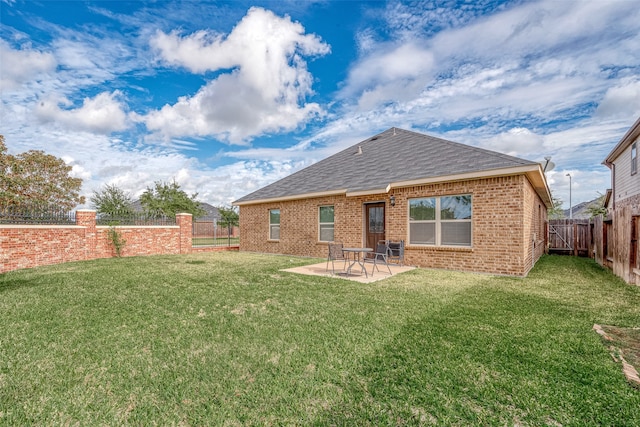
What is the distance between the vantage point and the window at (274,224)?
14766 mm

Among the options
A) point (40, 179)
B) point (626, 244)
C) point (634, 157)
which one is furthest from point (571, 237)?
point (40, 179)

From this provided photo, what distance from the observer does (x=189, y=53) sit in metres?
11.1

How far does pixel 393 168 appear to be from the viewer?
1120cm

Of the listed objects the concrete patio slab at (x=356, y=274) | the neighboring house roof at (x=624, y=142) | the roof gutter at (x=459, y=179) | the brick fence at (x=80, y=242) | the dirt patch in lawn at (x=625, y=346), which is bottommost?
the concrete patio slab at (x=356, y=274)

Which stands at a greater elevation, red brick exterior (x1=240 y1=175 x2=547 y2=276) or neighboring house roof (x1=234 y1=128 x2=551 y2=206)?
neighboring house roof (x1=234 y1=128 x2=551 y2=206)

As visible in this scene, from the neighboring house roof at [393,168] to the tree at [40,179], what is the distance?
18.4 m

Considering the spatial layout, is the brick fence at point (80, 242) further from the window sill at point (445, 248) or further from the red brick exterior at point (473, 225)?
the window sill at point (445, 248)

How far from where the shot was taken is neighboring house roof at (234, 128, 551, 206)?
860 centimetres

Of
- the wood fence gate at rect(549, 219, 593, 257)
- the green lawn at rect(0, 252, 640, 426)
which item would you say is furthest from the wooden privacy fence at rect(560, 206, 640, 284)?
the green lawn at rect(0, 252, 640, 426)

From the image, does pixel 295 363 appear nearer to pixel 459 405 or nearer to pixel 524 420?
pixel 459 405

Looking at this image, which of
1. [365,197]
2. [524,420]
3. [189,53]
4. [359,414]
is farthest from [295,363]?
[189,53]

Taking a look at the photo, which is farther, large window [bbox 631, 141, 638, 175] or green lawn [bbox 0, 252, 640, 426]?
large window [bbox 631, 141, 638, 175]

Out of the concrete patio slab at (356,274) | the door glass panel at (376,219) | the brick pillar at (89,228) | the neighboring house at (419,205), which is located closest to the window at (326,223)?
the neighboring house at (419,205)

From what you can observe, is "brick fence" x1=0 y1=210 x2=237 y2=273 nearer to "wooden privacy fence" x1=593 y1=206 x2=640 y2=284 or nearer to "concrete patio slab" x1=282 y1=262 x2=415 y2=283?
"concrete patio slab" x1=282 y1=262 x2=415 y2=283
